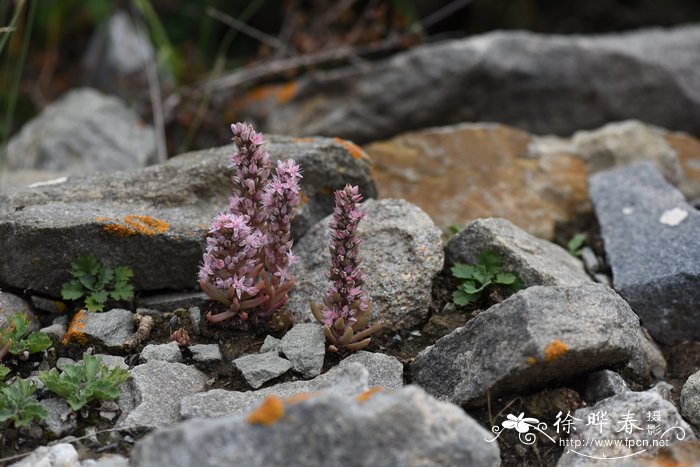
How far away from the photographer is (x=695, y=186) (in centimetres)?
647

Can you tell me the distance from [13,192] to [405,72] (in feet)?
14.2

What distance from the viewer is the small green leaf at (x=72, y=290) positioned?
169 inches

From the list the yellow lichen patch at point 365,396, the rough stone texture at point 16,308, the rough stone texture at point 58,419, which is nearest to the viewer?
the yellow lichen patch at point 365,396

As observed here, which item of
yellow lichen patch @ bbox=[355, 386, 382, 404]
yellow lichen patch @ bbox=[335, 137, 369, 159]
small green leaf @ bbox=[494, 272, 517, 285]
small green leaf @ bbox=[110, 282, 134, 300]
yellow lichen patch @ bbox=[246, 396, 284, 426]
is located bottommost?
small green leaf @ bbox=[494, 272, 517, 285]

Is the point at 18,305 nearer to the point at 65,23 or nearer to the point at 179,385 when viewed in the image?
the point at 179,385

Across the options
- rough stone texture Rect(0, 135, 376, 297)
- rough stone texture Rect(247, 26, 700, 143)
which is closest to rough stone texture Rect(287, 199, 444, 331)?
rough stone texture Rect(0, 135, 376, 297)

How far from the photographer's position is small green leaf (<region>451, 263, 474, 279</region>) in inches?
177

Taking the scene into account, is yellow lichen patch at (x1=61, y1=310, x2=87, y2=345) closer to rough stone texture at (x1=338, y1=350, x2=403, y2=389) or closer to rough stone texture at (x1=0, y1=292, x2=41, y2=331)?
rough stone texture at (x1=0, y1=292, x2=41, y2=331)

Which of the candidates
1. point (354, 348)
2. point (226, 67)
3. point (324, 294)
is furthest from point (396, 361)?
point (226, 67)

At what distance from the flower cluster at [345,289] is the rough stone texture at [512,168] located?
190 cm

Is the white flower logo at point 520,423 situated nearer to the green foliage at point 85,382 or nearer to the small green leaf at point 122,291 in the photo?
the green foliage at point 85,382

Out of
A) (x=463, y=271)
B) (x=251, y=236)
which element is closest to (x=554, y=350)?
(x=463, y=271)

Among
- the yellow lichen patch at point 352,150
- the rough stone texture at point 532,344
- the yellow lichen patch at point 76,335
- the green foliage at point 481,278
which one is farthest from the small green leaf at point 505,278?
the yellow lichen patch at point 76,335

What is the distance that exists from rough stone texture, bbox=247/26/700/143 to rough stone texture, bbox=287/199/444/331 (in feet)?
10.7
